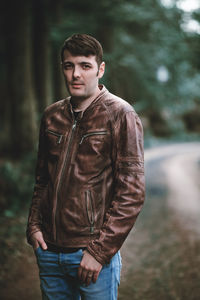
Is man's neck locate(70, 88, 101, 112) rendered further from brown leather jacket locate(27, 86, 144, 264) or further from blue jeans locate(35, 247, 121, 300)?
blue jeans locate(35, 247, 121, 300)

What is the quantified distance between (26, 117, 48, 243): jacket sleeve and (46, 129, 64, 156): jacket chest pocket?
0.47 feet

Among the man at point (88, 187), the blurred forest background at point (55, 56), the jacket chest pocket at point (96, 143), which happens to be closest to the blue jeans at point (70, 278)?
the man at point (88, 187)

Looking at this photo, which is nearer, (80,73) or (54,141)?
(80,73)

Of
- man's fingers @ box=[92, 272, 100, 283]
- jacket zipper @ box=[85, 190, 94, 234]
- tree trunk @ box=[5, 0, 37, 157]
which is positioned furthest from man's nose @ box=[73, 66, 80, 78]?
tree trunk @ box=[5, 0, 37, 157]

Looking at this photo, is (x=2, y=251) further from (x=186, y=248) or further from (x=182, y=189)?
(x=182, y=189)

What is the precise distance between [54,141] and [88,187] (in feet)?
1.45

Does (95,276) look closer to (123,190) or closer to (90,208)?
(90,208)

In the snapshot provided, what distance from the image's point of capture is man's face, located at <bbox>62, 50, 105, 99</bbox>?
2.20m

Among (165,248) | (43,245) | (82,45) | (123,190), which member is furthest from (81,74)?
(165,248)

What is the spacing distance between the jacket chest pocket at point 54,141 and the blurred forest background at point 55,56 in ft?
14.0

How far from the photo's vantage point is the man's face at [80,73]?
2.20 metres

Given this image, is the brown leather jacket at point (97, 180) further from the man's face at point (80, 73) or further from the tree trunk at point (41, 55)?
the tree trunk at point (41, 55)

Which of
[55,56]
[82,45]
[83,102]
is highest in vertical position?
[55,56]

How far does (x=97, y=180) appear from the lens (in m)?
2.17
